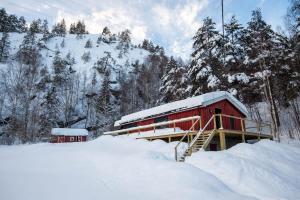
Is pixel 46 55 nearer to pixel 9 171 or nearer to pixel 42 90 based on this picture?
pixel 42 90

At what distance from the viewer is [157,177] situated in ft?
32.6

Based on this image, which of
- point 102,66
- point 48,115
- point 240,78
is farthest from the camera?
point 102,66

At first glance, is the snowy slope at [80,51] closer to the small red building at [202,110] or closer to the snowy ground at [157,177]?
the small red building at [202,110]

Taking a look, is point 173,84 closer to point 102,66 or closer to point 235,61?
point 235,61

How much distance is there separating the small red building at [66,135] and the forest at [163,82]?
219cm

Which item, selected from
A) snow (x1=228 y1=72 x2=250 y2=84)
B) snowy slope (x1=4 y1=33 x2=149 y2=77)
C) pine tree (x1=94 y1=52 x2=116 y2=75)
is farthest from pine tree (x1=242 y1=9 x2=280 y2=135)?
snowy slope (x1=4 y1=33 x2=149 y2=77)

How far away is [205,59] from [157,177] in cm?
2326

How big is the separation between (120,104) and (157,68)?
56.3ft

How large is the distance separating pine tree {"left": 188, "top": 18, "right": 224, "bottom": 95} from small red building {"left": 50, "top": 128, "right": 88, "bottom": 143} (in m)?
21.4

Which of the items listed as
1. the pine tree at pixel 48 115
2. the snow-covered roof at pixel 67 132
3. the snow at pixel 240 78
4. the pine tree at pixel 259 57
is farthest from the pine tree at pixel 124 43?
the snow at pixel 240 78

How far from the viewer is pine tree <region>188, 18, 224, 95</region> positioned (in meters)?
29.9

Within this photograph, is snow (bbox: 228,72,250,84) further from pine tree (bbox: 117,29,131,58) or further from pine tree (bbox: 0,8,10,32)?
pine tree (bbox: 0,8,10,32)

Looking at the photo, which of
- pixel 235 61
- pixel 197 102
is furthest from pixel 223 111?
pixel 235 61

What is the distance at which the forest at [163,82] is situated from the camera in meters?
28.3
